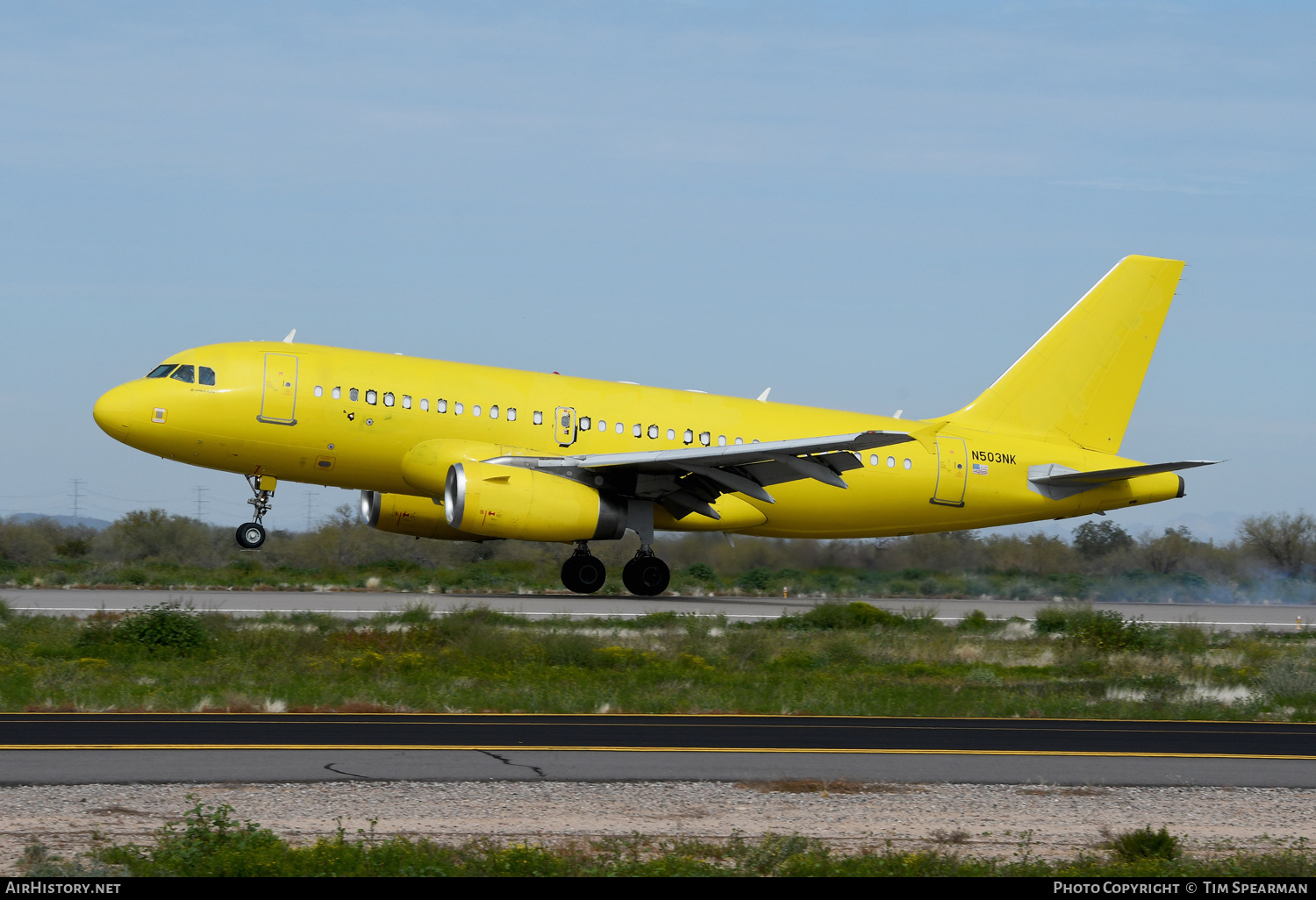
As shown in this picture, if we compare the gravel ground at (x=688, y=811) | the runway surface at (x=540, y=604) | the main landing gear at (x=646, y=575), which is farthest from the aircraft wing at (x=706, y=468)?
the gravel ground at (x=688, y=811)

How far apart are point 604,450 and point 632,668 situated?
11371mm

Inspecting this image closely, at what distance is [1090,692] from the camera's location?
60.3 ft

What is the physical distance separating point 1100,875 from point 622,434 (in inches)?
883

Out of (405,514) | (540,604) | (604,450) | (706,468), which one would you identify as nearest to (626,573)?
(540,604)

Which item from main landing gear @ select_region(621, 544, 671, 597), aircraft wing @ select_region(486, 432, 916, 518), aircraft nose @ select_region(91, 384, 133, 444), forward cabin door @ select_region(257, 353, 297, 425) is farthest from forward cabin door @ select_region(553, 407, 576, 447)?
aircraft nose @ select_region(91, 384, 133, 444)

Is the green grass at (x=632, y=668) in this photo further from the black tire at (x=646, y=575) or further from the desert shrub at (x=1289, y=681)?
the black tire at (x=646, y=575)

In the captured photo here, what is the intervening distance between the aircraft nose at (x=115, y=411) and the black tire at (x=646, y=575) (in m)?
11.3

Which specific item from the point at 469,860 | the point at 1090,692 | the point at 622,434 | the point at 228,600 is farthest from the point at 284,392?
the point at 469,860

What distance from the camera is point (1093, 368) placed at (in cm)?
3519

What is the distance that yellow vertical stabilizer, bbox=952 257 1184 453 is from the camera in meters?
34.6

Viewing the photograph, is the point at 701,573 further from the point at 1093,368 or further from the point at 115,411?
the point at 115,411

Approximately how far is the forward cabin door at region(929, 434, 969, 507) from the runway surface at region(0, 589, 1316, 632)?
8.87 ft

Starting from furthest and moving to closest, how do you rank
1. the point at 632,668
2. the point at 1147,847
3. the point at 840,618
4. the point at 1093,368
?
the point at 1093,368, the point at 840,618, the point at 632,668, the point at 1147,847

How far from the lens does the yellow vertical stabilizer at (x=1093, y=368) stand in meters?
34.6
